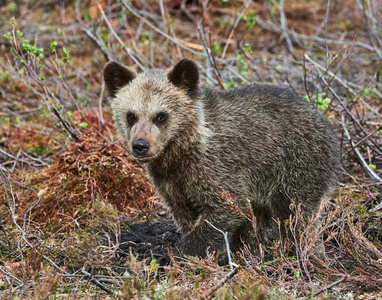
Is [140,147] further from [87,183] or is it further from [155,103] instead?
[87,183]

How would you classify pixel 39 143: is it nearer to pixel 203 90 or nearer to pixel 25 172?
pixel 25 172

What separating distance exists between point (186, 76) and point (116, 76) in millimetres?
791

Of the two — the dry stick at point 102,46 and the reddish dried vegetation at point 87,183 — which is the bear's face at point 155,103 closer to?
the reddish dried vegetation at point 87,183

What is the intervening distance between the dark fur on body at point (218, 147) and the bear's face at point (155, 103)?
10 mm

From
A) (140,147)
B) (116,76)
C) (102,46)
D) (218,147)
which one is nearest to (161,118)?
(140,147)

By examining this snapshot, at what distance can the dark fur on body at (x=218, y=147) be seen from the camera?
15.7 ft

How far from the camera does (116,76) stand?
16.7ft

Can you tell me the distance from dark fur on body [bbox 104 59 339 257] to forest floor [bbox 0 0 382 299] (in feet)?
1.42

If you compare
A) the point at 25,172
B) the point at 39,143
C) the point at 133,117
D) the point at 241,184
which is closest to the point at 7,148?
the point at 39,143

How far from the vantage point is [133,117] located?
479 cm

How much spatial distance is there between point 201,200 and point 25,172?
10.8 ft

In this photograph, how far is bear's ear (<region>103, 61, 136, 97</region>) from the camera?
5020mm

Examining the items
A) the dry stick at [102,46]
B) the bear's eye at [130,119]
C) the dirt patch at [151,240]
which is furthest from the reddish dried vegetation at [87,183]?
the dry stick at [102,46]

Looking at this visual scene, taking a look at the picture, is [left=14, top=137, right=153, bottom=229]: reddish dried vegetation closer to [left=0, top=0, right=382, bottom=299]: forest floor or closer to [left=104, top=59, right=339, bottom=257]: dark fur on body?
[left=0, top=0, right=382, bottom=299]: forest floor
